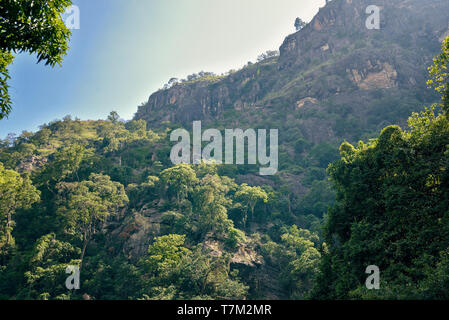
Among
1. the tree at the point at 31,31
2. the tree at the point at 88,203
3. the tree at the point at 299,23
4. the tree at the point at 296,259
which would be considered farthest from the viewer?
A: the tree at the point at 299,23

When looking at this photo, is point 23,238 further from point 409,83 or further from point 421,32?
point 421,32

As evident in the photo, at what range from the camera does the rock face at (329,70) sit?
59781mm

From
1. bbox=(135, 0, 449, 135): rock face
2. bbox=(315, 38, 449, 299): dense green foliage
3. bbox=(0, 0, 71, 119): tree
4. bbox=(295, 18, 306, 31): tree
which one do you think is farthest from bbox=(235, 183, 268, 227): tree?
bbox=(295, 18, 306, 31): tree

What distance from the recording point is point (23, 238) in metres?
24.3

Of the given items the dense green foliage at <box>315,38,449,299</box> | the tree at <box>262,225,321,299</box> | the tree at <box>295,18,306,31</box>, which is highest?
the tree at <box>295,18,306,31</box>

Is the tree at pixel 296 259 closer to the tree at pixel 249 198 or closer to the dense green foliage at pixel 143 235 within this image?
the dense green foliage at pixel 143 235

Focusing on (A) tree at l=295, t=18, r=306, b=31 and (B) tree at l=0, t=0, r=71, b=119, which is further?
(A) tree at l=295, t=18, r=306, b=31

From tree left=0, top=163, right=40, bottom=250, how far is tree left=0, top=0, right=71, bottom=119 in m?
20.6

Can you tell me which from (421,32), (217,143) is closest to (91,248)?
(217,143)

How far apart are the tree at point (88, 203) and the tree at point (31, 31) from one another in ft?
65.3

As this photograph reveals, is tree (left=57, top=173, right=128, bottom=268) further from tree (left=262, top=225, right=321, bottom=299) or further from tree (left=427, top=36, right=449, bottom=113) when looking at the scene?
tree (left=427, top=36, right=449, bottom=113)

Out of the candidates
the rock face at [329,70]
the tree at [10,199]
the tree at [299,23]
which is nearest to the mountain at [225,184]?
the tree at [10,199]

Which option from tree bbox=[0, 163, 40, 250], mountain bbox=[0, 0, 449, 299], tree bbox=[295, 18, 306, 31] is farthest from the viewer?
tree bbox=[295, 18, 306, 31]

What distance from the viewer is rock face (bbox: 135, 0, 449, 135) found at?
59781mm
